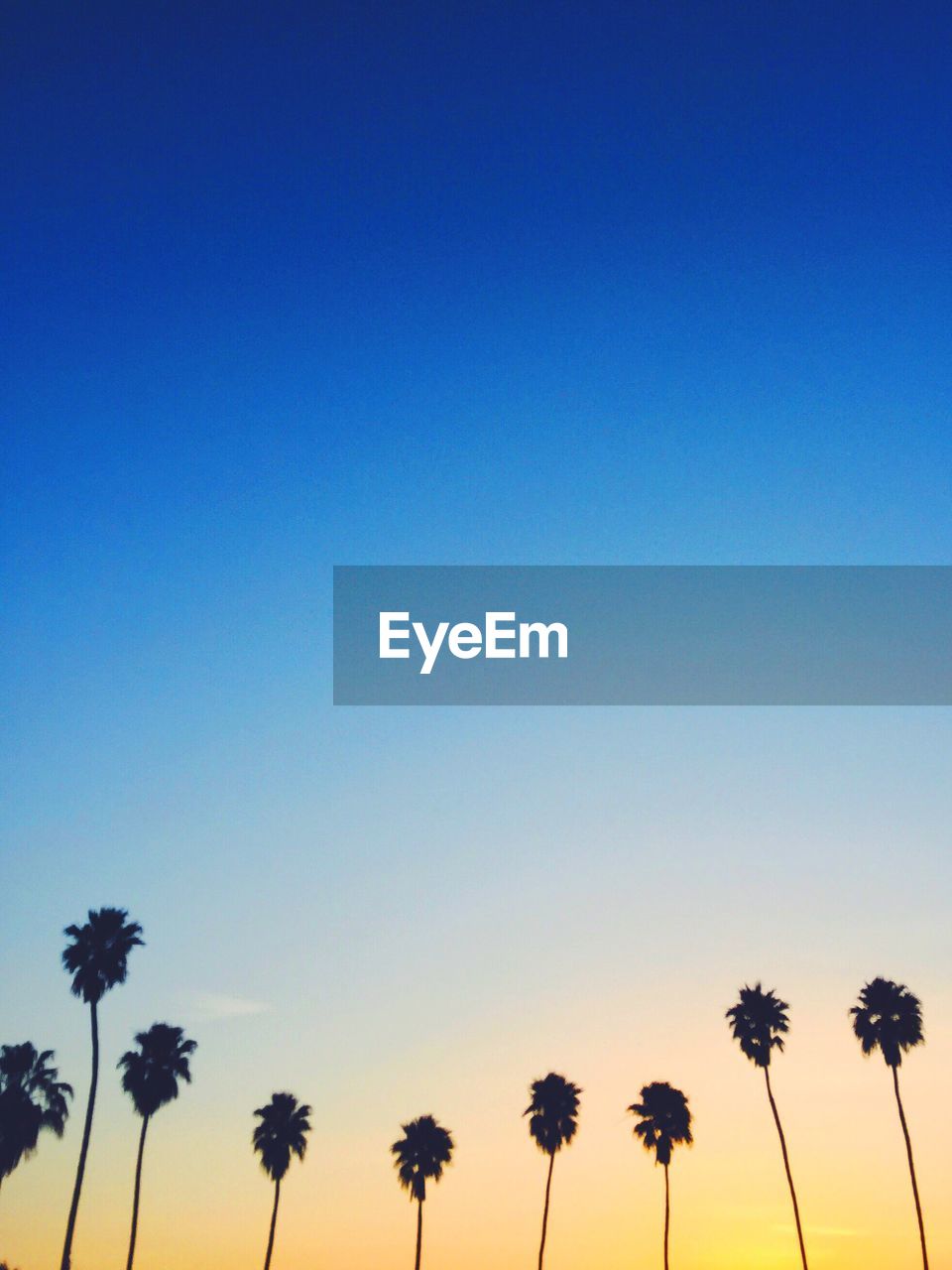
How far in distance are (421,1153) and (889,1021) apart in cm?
3013

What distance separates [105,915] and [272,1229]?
26.9 metres

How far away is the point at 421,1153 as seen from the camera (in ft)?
225

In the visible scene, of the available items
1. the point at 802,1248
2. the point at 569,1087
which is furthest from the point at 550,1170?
the point at 802,1248

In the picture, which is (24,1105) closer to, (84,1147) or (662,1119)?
(84,1147)

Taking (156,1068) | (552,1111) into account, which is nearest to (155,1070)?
(156,1068)

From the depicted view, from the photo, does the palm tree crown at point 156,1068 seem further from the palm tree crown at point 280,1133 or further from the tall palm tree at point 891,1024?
the tall palm tree at point 891,1024

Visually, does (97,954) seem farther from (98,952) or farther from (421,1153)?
(421,1153)

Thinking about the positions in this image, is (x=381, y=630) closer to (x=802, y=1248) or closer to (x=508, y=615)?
(x=508, y=615)

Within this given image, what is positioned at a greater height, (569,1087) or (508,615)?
(508,615)

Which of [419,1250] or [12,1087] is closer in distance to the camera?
[12,1087]

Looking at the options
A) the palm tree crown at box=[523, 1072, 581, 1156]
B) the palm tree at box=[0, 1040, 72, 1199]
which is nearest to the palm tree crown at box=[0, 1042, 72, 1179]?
the palm tree at box=[0, 1040, 72, 1199]

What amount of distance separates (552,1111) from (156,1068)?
26.7 meters

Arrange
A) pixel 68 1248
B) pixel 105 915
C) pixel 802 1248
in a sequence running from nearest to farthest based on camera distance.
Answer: pixel 68 1248
pixel 105 915
pixel 802 1248

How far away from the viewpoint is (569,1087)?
72.8 meters
